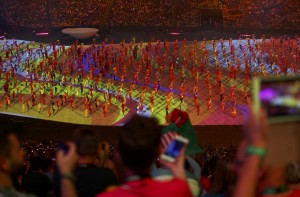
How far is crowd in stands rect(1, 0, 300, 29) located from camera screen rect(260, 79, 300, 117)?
33.4ft

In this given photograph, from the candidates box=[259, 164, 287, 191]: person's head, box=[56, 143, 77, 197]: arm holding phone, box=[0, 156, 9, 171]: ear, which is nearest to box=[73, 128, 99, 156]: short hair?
box=[56, 143, 77, 197]: arm holding phone

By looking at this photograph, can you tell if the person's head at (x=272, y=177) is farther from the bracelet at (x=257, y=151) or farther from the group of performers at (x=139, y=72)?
the group of performers at (x=139, y=72)

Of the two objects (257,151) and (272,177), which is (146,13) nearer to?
(272,177)

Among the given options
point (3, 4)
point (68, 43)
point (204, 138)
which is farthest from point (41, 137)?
point (3, 4)

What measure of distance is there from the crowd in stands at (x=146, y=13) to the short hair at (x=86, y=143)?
31.6ft

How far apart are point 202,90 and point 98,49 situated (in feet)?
8.21

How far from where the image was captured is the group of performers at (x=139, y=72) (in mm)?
7828

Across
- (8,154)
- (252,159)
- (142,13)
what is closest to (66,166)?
(8,154)

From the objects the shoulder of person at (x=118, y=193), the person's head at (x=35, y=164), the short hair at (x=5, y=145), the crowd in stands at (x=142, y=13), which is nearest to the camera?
the shoulder of person at (x=118, y=193)

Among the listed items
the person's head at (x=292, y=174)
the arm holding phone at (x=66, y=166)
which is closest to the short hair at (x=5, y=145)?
the arm holding phone at (x=66, y=166)

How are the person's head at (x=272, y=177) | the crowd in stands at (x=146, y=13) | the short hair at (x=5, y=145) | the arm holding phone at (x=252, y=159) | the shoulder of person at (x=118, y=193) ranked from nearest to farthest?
the arm holding phone at (x=252, y=159) < the shoulder of person at (x=118, y=193) < the person's head at (x=272, y=177) < the short hair at (x=5, y=145) < the crowd in stands at (x=146, y=13)

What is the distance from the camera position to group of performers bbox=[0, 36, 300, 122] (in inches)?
308

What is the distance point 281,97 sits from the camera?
5.83ft

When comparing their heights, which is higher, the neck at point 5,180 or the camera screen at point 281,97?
the camera screen at point 281,97
